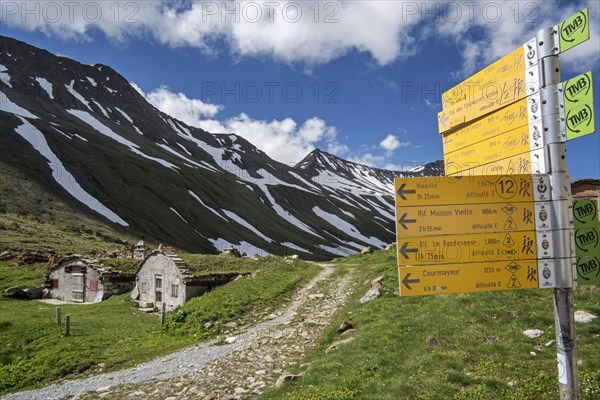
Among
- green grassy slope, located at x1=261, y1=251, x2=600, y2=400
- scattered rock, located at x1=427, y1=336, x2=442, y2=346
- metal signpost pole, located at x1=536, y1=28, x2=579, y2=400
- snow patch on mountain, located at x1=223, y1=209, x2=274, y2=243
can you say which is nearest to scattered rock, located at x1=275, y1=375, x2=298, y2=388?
green grassy slope, located at x1=261, y1=251, x2=600, y2=400

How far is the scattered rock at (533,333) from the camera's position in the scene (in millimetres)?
9812

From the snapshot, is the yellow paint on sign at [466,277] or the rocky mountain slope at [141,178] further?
the rocky mountain slope at [141,178]

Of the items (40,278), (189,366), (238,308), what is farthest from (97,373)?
(40,278)

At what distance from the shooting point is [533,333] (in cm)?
993

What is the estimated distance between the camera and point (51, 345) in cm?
1973

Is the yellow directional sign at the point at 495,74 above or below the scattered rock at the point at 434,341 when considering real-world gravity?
above

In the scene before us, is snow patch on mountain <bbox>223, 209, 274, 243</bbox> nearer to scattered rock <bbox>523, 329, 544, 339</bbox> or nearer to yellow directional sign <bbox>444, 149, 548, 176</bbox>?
scattered rock <bbox>523, 329, 544, 339</bbox>

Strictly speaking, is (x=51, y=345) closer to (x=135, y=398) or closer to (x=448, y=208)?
(x=135, y=398)

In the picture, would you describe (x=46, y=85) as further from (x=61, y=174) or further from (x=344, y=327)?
(x=344, y=327)

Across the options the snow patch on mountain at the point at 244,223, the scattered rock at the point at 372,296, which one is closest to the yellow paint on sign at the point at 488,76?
the scattered rock at the point at 372,296

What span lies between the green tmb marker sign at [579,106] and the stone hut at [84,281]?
124 feet

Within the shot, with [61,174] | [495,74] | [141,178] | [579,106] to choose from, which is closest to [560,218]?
[579,106]

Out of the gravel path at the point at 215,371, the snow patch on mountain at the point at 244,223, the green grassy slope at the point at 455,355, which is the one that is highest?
the snow patch on mountain at the point at 244,223

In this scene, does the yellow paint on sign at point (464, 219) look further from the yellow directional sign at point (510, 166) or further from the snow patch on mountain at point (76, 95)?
the snow patch on mountain at point (76, 95)
